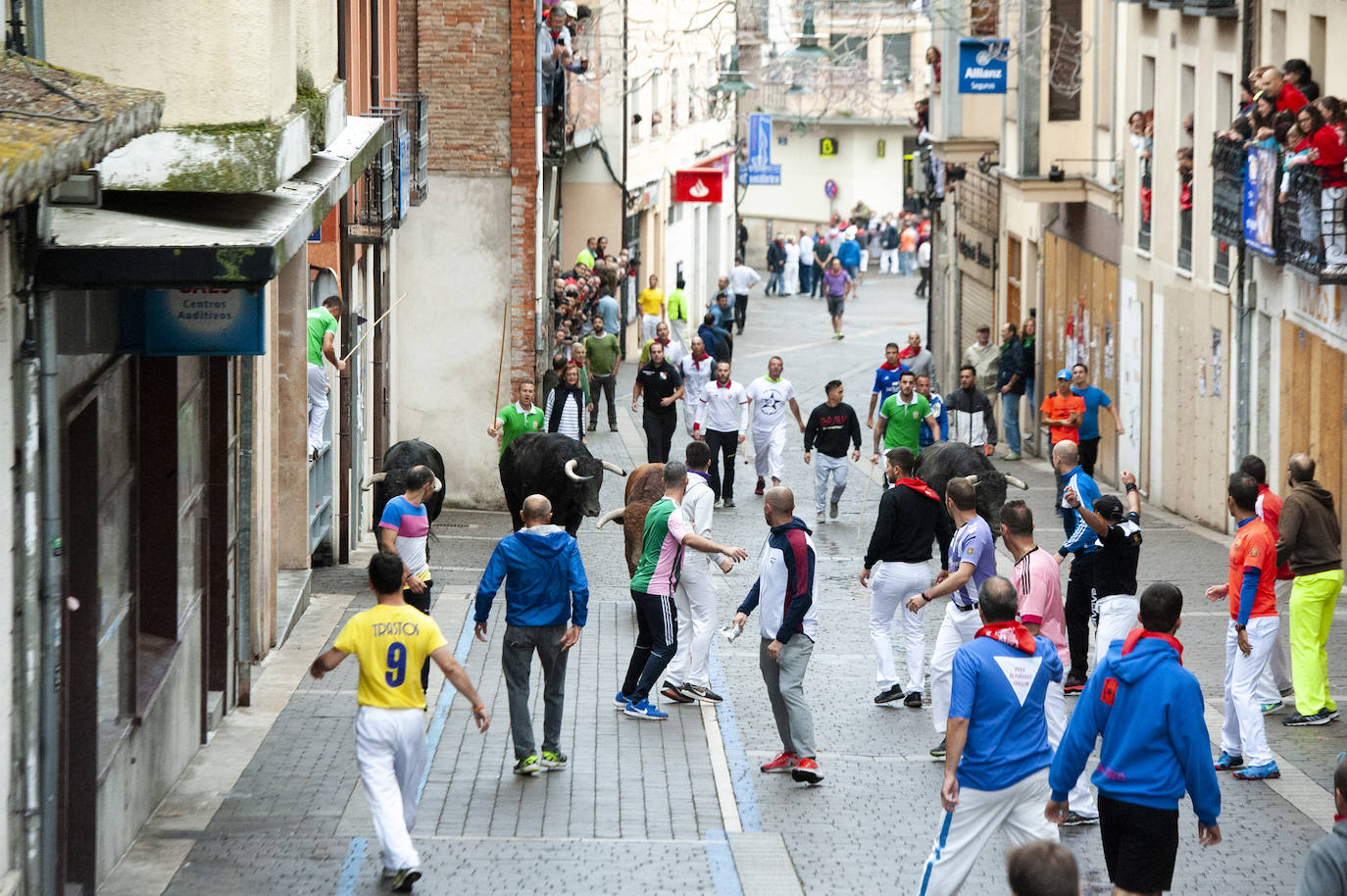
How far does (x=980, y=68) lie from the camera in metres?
30.4

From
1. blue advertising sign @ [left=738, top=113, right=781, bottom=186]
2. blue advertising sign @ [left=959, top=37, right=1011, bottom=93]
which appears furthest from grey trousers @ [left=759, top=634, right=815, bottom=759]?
blue advertising sign @ [left=738, top=113, right=781, bottom=186]

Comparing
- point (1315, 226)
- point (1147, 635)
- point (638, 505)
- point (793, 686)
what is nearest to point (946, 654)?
point (793, 686)

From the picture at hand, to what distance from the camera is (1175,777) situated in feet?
26.2

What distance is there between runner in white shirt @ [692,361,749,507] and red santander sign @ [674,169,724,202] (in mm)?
23497

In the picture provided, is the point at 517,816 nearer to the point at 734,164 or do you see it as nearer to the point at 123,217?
the point at 123,217

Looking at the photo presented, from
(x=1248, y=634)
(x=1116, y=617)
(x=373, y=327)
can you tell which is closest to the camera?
(x=1248, y=634)

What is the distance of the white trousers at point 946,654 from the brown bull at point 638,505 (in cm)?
412

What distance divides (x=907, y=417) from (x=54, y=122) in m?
15.1

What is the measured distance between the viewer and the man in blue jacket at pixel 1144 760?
26.1ft

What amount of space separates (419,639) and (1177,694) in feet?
11.7

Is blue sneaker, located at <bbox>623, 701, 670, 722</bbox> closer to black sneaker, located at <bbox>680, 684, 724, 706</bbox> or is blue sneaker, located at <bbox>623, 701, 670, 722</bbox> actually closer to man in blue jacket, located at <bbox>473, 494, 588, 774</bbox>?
black sneaker, located at <bbox>680, 684, 724, 706</bbox>

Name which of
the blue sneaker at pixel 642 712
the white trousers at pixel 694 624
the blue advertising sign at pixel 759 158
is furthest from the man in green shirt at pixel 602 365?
the blue advertising sign at pixel 759 158

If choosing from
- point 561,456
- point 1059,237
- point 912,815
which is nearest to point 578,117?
point 1059,237

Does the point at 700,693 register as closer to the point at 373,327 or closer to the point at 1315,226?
the point at 1315,226
